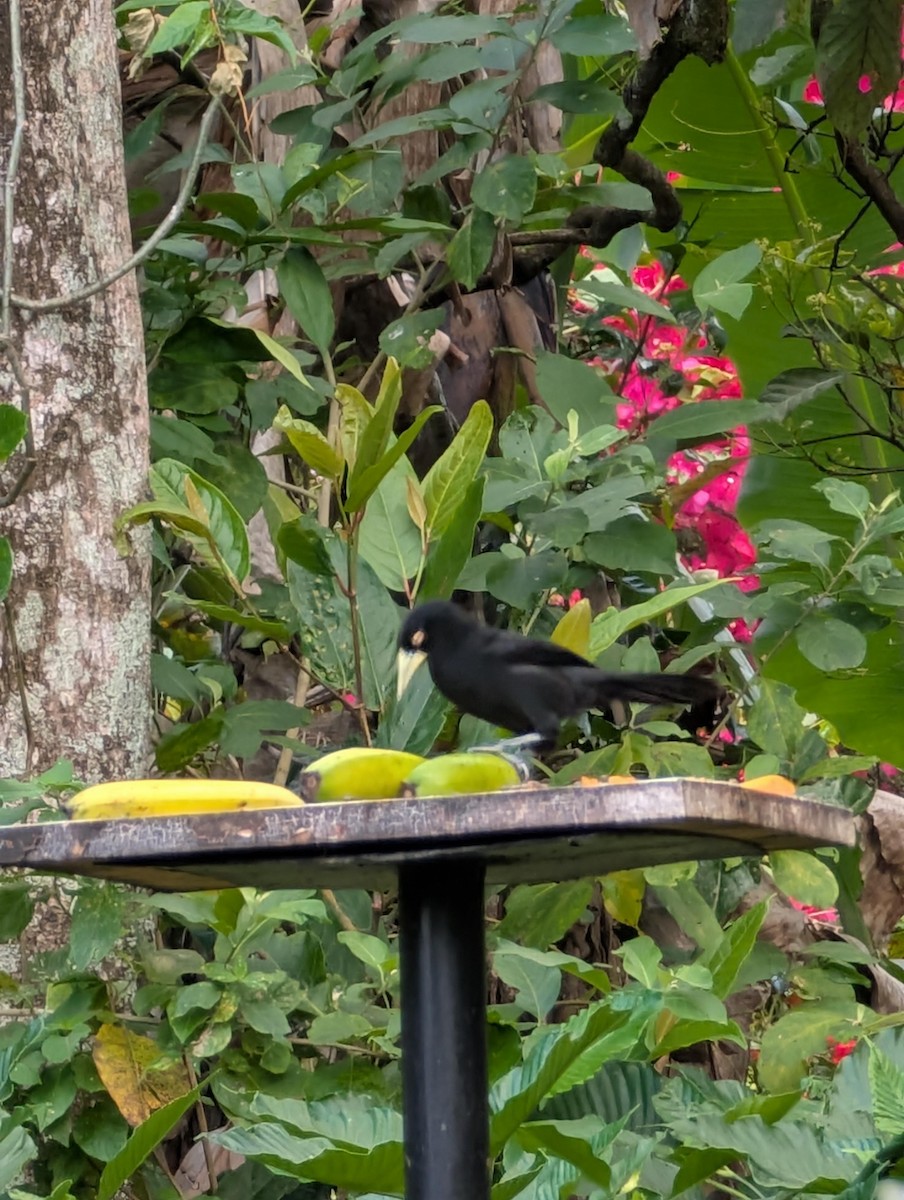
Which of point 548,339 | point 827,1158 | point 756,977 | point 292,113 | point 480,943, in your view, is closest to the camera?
point 480,943

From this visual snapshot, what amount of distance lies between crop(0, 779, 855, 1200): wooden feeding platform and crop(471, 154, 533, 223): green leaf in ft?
4.61

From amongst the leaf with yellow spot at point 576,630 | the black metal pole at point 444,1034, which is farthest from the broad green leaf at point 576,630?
the black metal pole at point 444,1034

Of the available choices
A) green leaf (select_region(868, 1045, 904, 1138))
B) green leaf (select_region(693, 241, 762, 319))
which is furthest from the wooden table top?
green leaf (select_region(693, 241, 762, 319))

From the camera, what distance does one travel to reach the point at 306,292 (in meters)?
2.70

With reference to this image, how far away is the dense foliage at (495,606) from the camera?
1854mm

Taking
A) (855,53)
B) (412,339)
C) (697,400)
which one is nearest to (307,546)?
(412,339)

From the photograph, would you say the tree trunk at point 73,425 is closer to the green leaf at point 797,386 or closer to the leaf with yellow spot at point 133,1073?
the leaf with yellow spot at point 133,1073

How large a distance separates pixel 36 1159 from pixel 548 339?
2319 mm

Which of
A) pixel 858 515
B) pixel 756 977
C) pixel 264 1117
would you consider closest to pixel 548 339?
pixel 858 515

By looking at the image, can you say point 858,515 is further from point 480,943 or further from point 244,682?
point 244,682

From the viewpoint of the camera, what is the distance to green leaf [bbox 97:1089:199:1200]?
1655 millimetres

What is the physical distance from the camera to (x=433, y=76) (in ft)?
8.97

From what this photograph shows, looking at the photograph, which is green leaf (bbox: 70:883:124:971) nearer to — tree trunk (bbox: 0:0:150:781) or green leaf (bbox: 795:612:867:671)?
tree trunk (bbox: 0:0:150:781)

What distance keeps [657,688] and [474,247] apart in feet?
3.83
